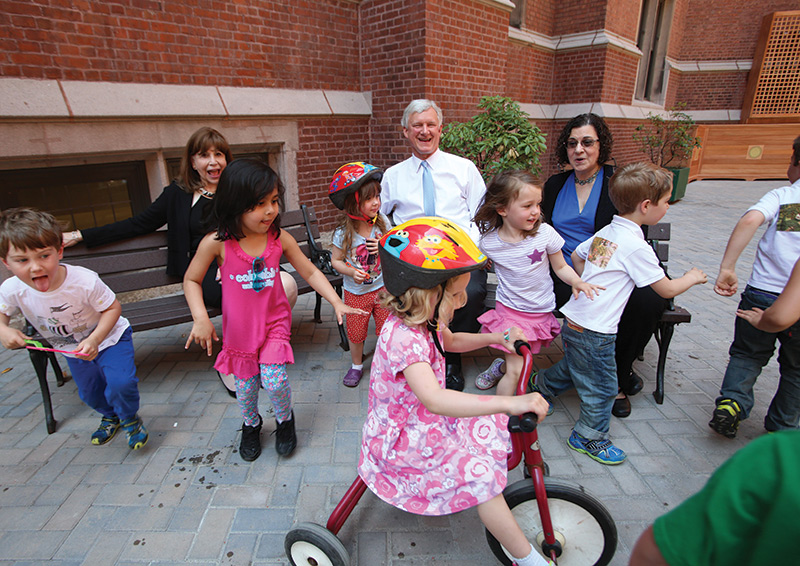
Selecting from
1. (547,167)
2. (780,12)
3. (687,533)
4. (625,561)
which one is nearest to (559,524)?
(625,561)

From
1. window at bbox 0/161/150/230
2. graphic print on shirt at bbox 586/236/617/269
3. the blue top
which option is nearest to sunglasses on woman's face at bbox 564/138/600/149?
the blue top

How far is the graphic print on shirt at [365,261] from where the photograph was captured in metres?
3.21

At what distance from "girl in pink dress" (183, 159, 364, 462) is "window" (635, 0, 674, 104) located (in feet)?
46.3

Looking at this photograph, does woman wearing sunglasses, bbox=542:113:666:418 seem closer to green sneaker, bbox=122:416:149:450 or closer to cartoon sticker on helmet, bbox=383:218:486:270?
cartoon sticker on helmet, bbox=383:218:486:270

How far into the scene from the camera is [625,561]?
78.7 inches

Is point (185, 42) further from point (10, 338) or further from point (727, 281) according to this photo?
point (727, 281)

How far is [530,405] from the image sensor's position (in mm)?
1406

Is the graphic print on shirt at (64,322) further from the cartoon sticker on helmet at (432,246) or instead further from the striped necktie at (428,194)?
the striped necktie at (428,194)

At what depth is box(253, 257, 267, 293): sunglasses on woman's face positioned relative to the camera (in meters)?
2.48

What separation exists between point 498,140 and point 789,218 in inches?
121

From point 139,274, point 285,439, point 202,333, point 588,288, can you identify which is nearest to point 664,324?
point 588,288

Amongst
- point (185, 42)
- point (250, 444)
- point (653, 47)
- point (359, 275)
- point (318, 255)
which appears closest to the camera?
point (250, 444)

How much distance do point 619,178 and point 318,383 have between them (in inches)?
100

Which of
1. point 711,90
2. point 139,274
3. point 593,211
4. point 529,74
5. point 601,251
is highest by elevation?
point 711,90
